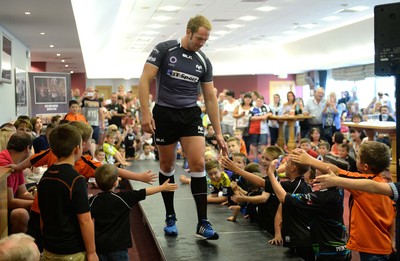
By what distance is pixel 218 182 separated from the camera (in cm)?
563

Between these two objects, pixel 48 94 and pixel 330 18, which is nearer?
pixel 48 94

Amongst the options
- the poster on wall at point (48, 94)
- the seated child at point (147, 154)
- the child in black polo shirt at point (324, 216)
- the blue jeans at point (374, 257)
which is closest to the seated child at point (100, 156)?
the seated child at point (147, 154)

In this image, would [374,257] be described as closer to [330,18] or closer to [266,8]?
[266,8]

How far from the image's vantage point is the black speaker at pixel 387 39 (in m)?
3.55

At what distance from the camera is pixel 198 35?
149 inches

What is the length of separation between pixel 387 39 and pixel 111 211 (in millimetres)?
2127

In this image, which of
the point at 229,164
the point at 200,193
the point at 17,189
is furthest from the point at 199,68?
the point at 17,189

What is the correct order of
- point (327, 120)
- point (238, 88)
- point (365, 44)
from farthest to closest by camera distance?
point (238, 88)
point (365, 44)
point (327, 120)

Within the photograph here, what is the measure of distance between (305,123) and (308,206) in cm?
812

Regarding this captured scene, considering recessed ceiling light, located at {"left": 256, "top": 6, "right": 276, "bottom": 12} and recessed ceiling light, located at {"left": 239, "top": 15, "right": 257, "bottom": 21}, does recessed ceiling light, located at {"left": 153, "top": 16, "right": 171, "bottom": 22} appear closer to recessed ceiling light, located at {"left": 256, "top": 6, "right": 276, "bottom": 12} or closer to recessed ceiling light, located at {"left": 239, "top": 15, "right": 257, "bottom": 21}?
recessed ceiling light, located at {"left": 239, "top": 15, "right": 257, "bottom": 21}

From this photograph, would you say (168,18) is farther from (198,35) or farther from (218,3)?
(198,35)

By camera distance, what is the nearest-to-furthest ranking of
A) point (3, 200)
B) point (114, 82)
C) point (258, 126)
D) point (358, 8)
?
point (3, 200)
point (258, 126)
point (358, 8)
point (114, 82)

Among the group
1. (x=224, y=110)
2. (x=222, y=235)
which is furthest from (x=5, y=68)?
(x=222, y=235)

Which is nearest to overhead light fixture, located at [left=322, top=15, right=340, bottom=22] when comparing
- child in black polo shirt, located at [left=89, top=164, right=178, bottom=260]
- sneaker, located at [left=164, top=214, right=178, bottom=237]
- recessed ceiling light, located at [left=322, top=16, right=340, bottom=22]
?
recessed ceiling light, located at [left=322, top=16, right=340, bottom=22]
